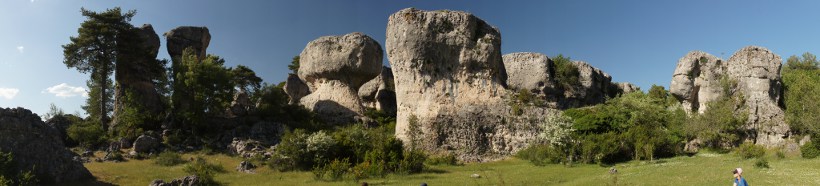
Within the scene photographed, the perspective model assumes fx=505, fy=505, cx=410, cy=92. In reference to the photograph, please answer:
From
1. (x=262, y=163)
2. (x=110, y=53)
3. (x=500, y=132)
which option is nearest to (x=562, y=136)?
(x=500, y=132)

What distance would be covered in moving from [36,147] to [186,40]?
3663cm

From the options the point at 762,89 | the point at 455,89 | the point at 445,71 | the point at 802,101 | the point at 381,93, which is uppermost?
the point at 445,71

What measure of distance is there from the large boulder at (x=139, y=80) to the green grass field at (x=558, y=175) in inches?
518

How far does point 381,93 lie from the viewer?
190 ft

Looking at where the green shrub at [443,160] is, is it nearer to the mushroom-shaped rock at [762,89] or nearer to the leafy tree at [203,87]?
the leafy tree at [203,87]

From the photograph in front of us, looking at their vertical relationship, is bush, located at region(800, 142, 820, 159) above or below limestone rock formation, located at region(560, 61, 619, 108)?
below

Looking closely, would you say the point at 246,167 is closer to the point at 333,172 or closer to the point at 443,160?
the point at 333,172

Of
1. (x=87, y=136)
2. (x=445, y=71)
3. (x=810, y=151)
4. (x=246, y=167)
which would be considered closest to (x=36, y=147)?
(x=246, y=167)

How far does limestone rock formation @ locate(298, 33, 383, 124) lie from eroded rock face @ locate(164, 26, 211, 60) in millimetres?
13699

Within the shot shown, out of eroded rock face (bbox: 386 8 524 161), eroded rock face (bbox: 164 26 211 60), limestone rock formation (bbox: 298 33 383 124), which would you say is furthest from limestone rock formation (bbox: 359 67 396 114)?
eroded rock face (bbox: 164 26 211 60)

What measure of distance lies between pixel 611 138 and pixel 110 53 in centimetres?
4134

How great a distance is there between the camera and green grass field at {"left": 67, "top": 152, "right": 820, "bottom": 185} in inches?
805

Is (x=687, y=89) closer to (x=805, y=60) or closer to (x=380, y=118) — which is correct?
(x=380, y=118)

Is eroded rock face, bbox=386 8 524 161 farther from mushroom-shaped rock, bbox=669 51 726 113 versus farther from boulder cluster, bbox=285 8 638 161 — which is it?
mushroom-shaped rock, bbox=669 51 726 113
